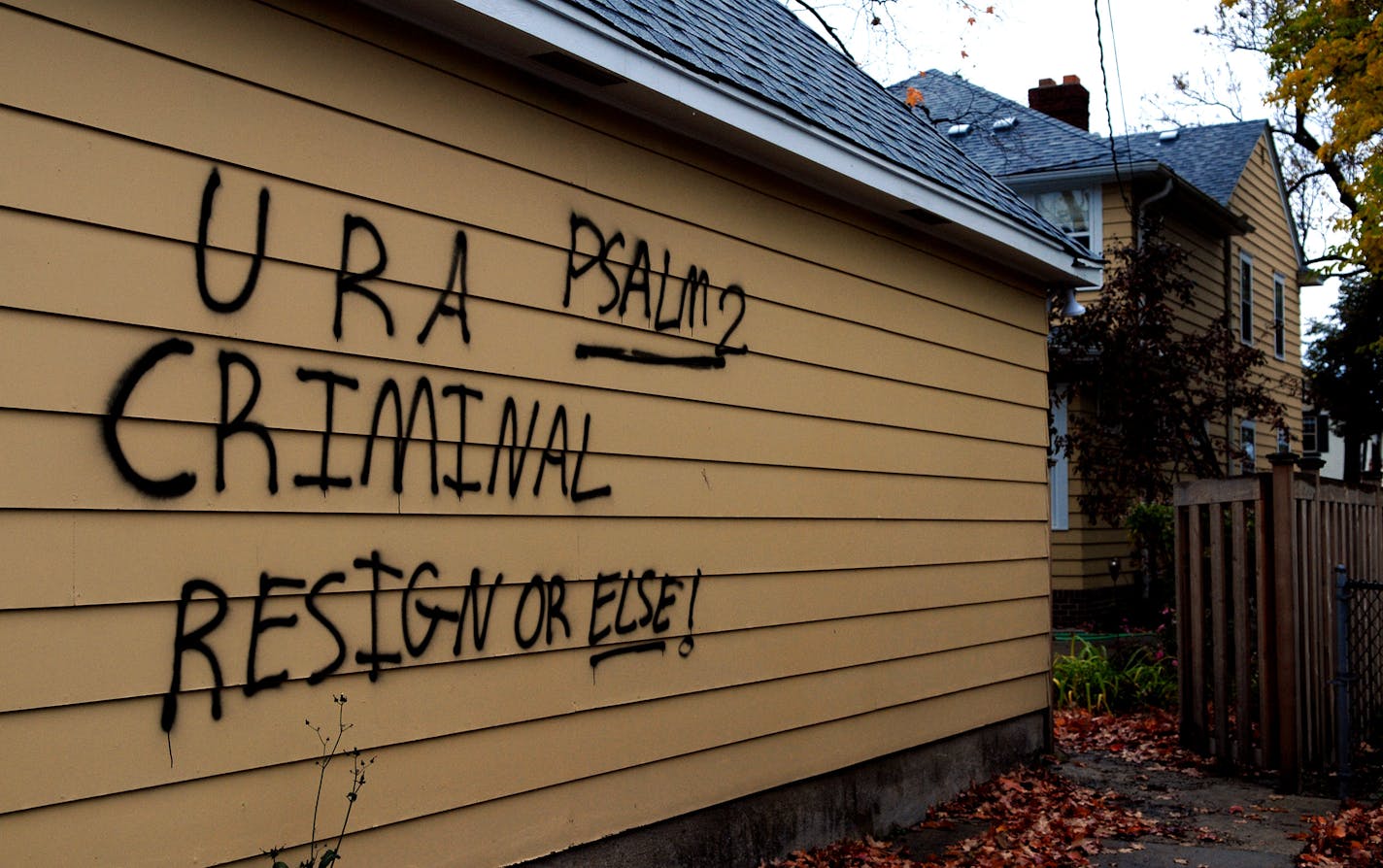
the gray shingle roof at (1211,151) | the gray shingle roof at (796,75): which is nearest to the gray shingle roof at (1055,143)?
the gray shingle roof at (1211,151)

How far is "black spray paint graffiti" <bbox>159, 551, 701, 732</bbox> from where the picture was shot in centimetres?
365

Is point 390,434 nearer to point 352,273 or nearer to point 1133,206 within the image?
point 352,273

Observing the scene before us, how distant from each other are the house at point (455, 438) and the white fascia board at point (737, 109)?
21 millimetres

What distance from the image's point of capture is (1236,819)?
7164 millimetres

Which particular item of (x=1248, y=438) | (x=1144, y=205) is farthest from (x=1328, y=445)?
(x=1144, y=205)

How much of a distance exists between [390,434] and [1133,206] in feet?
52.1

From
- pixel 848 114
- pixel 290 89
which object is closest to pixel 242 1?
pixel 290 89

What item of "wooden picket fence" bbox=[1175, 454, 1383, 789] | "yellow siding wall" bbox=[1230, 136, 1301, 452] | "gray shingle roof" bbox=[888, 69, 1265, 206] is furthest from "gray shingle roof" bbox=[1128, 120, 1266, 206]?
"wooden picket fence" bbox=[1175, 454, 1383, 789]

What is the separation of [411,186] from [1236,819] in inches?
223

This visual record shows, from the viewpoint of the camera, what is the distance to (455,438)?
443 centimetres

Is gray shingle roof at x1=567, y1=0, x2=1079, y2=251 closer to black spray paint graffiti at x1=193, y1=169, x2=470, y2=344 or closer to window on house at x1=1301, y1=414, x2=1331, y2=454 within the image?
black spray paint graffiti at x1=193, y1=169, x2=470, y2=344

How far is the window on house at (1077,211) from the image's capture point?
18.7 m

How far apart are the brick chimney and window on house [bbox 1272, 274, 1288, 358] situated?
5.80m

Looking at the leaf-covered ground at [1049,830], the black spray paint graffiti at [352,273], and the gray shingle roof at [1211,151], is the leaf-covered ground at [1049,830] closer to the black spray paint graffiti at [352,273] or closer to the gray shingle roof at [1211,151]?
the black spray paint graffiti at [352,273]
